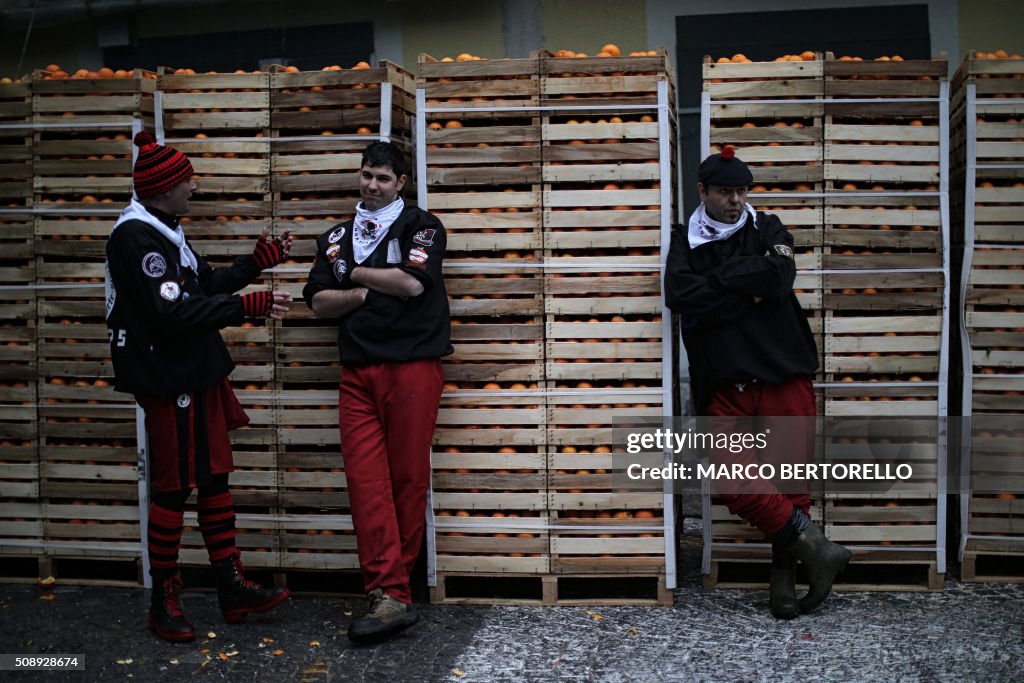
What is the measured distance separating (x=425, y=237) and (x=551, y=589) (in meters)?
2.09

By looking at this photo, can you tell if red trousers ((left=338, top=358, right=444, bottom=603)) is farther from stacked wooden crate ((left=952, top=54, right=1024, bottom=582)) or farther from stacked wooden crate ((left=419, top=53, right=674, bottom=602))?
stacked wooden crate ((left=952, top=54, right=1024, bottom=582))

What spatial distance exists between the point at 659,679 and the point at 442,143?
3.10 m

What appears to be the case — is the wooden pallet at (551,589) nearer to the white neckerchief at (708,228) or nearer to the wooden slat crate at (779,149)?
the white neckerchief at (708,228)

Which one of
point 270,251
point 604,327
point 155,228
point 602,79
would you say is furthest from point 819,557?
point 155,228

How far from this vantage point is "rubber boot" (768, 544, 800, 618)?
5941 millimetres

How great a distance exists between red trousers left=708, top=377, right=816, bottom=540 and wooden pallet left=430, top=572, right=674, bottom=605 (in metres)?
0.66

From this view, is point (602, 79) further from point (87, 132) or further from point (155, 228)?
point (87, 132)

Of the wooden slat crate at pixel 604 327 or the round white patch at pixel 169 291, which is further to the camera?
the wooden slat crate at pixel 604 327

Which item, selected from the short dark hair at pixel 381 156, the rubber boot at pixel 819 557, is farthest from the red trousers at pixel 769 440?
the short dark hair at pixel 381 156

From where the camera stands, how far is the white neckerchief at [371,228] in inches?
235

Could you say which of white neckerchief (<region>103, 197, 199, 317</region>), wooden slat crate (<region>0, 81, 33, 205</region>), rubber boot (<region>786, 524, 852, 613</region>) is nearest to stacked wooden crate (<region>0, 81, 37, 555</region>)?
wooden slat crate (<region>0, 81, 33, 205</region>)

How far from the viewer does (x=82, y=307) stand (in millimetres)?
6742

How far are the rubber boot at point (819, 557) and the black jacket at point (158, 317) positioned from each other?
312 centimetres

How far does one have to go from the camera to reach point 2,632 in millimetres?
6035
